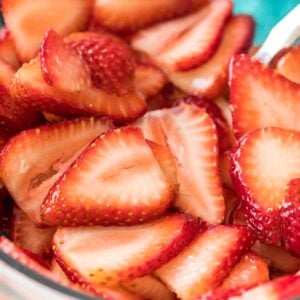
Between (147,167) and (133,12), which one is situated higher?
(133,12)

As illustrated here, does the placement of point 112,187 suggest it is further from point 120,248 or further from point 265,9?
point 265,9

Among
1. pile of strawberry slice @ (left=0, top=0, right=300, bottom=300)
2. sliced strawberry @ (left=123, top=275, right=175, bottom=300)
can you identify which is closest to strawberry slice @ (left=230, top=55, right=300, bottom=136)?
pile of strawberry slice @ (left=0, top=0, right=300, bottom=300)

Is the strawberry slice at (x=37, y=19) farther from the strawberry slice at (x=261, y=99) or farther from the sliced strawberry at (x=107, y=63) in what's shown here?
the strawberry slice at (x=261, y=99)

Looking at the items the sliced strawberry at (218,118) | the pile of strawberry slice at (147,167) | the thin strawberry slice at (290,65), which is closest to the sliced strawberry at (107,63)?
the pile of strawberry slice at (147,167)

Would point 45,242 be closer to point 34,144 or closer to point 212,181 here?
point 34,144

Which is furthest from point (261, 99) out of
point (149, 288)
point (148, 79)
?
point (149, 288)

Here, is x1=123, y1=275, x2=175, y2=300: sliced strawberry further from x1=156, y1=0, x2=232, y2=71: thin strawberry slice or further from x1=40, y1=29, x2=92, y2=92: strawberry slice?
x1=156, y1=0, x2=232, y2=71: thin strawberry slice
